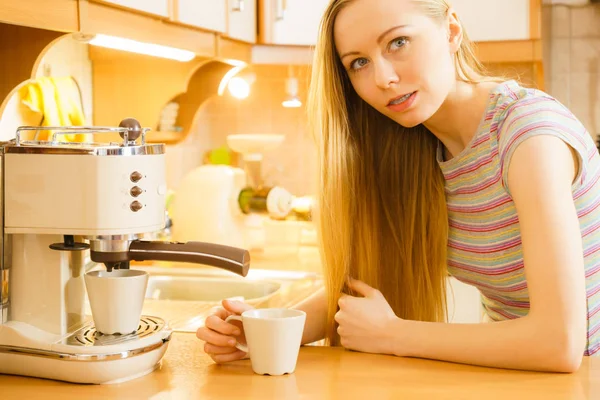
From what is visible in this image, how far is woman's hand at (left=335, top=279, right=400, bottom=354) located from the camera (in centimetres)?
120

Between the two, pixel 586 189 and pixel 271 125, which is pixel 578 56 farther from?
pixel 586 189

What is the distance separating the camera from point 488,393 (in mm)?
1018

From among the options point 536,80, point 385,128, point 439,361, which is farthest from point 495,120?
point 536,80

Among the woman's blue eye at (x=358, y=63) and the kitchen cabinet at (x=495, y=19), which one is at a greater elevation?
the kitchen cabinet at (x=495, y=19)

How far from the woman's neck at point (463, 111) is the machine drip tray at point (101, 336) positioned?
1.87 feet

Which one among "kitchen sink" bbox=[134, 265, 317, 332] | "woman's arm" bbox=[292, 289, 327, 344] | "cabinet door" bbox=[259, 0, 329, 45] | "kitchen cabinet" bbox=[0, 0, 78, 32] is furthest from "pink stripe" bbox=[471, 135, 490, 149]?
"cabinet door" bbox=[259, 0, 329, 45]

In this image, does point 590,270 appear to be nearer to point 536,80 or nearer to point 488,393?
point 488,393

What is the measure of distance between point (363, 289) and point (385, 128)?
1.15 feet

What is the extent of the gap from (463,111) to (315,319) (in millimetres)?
419

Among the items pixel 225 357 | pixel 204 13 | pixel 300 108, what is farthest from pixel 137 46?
pixel 300 108

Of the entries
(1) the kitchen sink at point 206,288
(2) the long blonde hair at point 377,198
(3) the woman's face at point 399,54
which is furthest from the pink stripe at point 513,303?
(1) the kitchen sink at point 206,288

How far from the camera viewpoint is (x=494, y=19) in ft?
8.03

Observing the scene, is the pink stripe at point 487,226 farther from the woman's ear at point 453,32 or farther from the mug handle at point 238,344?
the mug handle at point 238,344

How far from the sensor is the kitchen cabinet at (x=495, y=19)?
243cm
